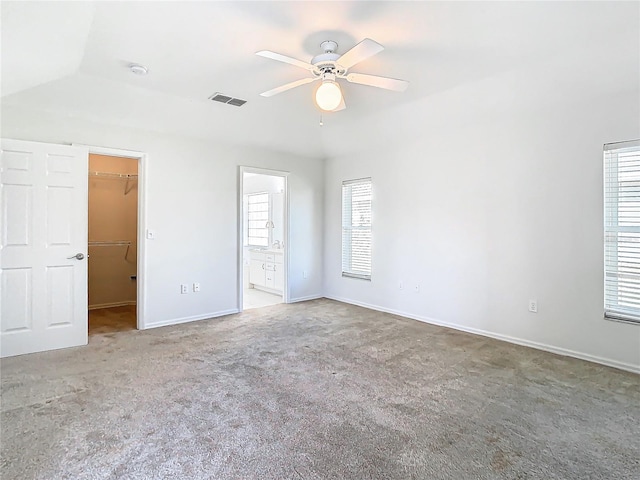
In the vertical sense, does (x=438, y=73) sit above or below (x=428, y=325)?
above

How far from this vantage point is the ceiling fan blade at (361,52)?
2285mm

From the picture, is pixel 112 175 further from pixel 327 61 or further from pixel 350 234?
pixel 327 61

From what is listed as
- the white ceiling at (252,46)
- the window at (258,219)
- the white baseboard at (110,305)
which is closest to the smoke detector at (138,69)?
the white ceiling at (252,46)

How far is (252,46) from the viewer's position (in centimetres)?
292

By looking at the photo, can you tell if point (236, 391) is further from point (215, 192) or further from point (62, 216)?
point (215, 192)

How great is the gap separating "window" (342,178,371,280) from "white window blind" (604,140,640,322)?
9.99ft

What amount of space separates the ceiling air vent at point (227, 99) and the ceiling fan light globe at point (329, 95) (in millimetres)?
1706

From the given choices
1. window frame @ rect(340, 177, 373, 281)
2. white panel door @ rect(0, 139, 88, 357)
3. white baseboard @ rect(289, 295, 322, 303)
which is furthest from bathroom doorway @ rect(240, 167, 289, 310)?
white panel door @ rect(0, 139, 88, 357)

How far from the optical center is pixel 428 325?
476 centimetres

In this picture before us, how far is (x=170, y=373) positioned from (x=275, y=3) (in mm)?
3014

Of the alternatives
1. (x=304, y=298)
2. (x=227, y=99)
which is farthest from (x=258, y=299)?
(x=227, y=99)

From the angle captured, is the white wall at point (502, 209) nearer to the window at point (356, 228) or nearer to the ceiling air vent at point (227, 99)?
the window at point (356, 228)

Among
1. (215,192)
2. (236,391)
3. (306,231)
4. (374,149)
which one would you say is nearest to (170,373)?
(236,391)

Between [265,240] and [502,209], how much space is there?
4.84 meters
